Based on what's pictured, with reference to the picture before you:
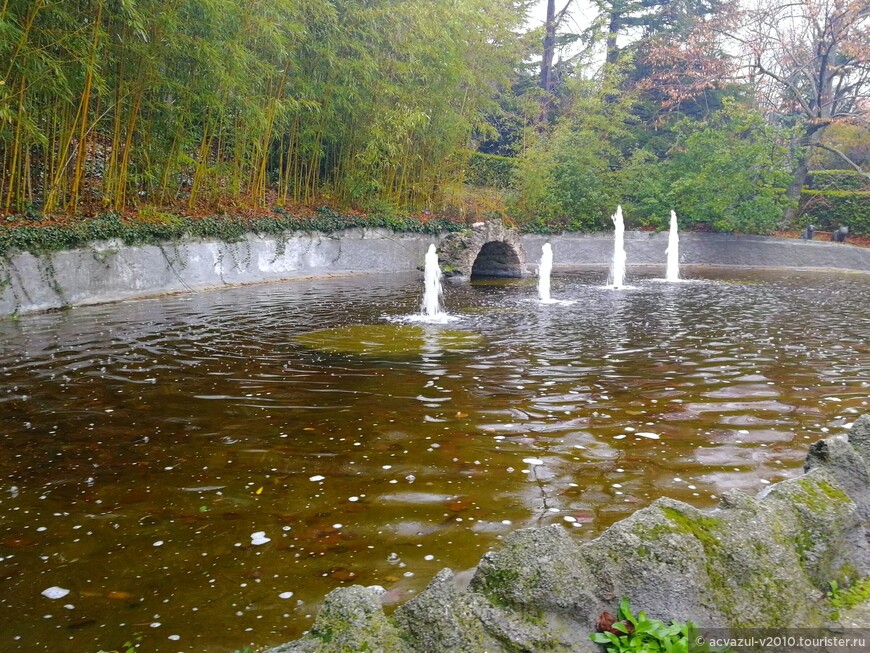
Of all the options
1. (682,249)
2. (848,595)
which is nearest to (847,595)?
(848,595)

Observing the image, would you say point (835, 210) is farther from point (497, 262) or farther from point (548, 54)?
point (497, 262)

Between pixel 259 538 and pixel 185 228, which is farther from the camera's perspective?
pixel 185 228

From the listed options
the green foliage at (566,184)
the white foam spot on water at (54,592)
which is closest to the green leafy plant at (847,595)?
the white foam spot on water at (54,592)

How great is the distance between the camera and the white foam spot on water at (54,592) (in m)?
2.54

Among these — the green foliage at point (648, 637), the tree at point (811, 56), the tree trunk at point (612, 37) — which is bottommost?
the green foliage at point (648, 637)

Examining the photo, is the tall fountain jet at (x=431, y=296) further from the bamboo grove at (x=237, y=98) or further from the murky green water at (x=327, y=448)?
the bamboo grove at (x=237, y=98)

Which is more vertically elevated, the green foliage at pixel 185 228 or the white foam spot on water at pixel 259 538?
the green foliage at pixel 185 228

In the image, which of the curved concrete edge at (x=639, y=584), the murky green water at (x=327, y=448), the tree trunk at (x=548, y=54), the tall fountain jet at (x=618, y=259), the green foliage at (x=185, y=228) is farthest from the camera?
the tree trunk at (x=548, y=54)

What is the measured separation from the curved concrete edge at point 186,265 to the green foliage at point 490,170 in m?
6.25

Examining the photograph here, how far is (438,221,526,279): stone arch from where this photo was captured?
15.7 metres

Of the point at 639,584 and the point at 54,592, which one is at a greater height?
the point at 639,584

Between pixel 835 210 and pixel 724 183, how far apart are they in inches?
194

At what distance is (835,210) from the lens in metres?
24.5

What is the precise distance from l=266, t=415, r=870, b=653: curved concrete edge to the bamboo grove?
8.70 metres
